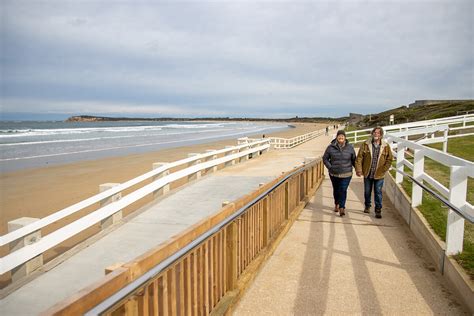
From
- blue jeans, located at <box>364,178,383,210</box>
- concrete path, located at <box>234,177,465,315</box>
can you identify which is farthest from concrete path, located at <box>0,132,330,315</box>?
blue jeans, located at <box>364,178,383,210</box>

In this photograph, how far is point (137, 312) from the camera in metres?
2.12

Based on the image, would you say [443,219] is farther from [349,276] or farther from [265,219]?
[265,219]

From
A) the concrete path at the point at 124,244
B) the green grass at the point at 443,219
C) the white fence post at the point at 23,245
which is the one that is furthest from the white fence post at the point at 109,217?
the green grass at the point at 443,219

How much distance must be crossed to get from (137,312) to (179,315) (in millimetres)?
737

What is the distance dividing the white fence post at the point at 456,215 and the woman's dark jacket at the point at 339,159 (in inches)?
124

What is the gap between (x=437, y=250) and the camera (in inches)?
185

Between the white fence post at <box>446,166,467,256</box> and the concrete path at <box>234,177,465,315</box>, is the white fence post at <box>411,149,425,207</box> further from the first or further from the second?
the white fence post at <box>446,166,467,256</box>

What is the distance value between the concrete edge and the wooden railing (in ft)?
6.81

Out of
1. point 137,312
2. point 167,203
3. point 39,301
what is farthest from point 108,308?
point 167,203

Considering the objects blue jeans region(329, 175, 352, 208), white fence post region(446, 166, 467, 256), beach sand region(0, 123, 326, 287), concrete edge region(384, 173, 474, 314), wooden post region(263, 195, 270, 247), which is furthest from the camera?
beach sand region(0, 123, 326, 287)

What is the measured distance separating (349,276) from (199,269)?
2204mm

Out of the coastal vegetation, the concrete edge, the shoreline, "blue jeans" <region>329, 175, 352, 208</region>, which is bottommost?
the shoreline

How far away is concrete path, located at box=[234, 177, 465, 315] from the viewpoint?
12.3 feet

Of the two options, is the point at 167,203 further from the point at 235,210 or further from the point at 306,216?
the point at 235,210
